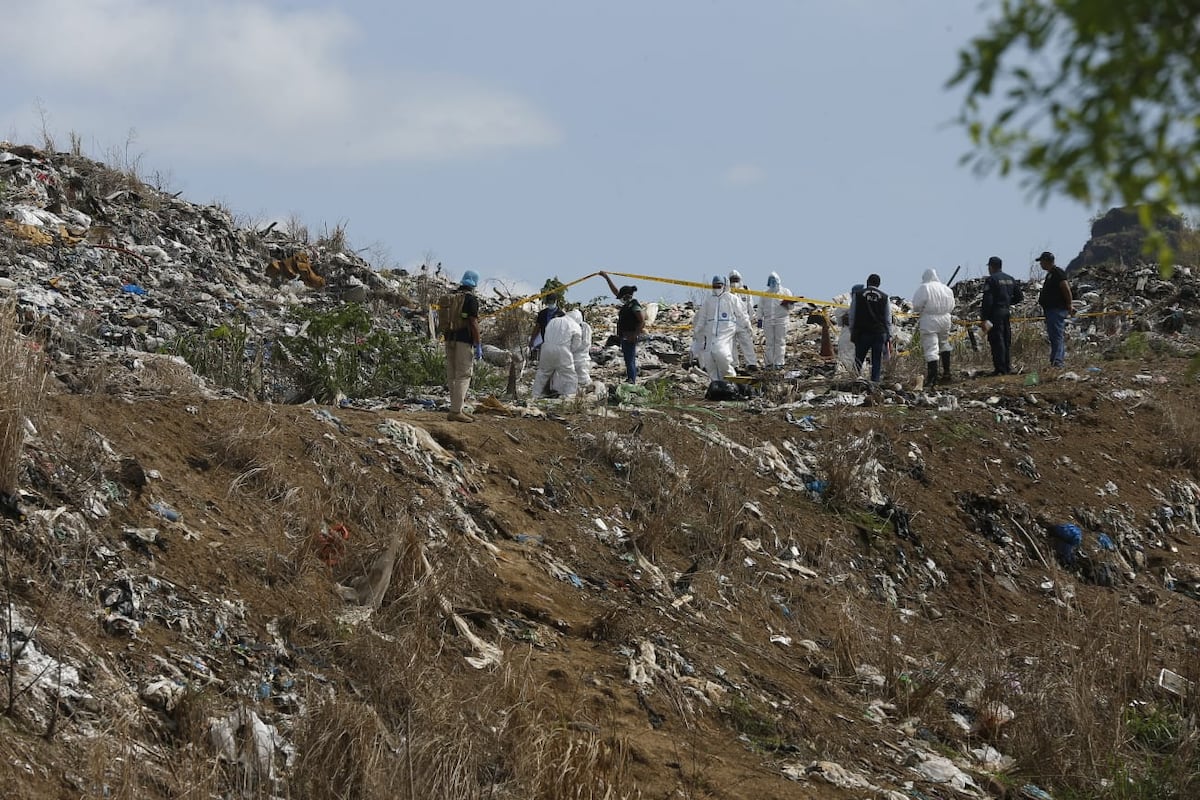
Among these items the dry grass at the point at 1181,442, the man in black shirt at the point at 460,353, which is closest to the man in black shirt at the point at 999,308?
the dry grass at the point at 1181,442

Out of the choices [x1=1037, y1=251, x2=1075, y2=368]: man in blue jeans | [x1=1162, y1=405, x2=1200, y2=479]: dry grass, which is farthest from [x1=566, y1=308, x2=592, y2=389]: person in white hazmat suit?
[x1=1162, y1=405, x2=1200, y2=479]: dry grass

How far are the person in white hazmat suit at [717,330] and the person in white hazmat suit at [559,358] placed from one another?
1.75 metres

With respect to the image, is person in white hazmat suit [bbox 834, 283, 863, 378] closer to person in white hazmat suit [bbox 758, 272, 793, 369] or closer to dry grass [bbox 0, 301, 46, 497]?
person in white hazmat suit [bbox 758, 272, 793, 369]

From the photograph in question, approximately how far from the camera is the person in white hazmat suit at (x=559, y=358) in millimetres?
12820

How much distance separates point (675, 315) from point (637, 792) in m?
18.2

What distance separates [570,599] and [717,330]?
24.0 feet

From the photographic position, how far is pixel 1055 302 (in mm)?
14602

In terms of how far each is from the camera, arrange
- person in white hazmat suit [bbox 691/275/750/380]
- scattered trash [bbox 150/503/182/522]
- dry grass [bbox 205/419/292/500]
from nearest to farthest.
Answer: scattered trash [bbox 150/503/182/522], dry grass [bbox 205/419/292/500], person in white hazmat suit [bbox 691/275/750/380]

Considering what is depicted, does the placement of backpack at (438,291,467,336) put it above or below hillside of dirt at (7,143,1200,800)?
above

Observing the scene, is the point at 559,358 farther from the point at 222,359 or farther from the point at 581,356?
the point at 222,359

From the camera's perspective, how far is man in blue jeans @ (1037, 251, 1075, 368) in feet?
47.4

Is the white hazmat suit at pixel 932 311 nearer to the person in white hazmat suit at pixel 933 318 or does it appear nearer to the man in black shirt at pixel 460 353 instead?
the person in white hazmat suit at pixel 933 318

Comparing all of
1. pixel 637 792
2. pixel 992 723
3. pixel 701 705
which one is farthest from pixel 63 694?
pixel 992 723

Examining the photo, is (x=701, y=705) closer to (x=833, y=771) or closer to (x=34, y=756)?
(x=833, y=771)
